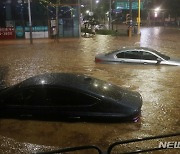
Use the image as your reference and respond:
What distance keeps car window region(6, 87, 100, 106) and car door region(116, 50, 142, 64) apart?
8072 millimetres

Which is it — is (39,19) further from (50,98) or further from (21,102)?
(50,98)

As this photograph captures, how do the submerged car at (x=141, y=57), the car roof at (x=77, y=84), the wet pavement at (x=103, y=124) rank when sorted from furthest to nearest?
1. the submerged car at (x=141, y=57)
2. the car roof at (x=77, y=84)
3. the wet pavement at (x=103, y=124)

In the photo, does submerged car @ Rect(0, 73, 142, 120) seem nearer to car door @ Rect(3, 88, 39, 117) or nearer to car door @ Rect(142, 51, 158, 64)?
car door @ Rect(3, 88, 39, 117)

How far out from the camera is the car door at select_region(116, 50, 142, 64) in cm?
1547

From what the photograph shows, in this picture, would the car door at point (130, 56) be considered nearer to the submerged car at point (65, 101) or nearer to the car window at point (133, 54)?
the car window at point (133, 54)

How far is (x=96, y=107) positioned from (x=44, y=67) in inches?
370

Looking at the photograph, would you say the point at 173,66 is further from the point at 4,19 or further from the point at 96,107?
the point at 4,19

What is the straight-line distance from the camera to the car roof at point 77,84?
8.00 meters

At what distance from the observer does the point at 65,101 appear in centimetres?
800

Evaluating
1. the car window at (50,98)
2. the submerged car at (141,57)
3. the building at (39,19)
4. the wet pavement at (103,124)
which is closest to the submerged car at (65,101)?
the car window at (50,98)

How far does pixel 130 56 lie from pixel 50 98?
27.5 ft

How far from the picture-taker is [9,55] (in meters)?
21.4

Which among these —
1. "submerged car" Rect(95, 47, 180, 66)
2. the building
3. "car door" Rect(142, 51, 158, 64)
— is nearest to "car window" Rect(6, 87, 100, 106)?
"submerged car" Rect(95, 47, 180, 66)

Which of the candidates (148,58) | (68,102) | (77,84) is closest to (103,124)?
(68,102)
